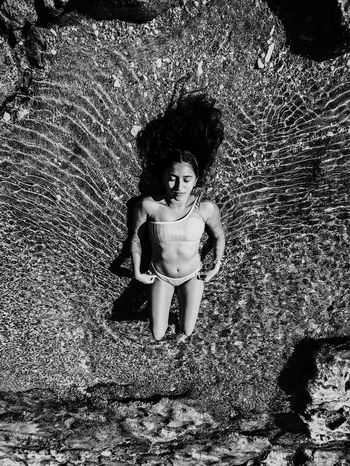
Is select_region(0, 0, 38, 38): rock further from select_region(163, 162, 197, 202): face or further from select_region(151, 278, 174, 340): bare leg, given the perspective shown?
select_region(151, 278, 174, 340): bare leg

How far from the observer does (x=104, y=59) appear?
12.5 ft

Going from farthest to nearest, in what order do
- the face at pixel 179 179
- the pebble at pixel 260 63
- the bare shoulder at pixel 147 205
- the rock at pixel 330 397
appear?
the rock at pixel 330 397
the pebble at pixel 260 63
the bare shoulder at pixel 147 205
the face at pixel 179 179

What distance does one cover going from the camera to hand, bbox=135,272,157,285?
3859 millimetres

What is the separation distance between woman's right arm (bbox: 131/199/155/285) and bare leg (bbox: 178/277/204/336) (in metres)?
0.26

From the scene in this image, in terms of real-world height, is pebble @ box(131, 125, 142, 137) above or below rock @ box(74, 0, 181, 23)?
below

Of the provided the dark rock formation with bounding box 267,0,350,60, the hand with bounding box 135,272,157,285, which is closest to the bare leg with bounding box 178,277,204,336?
the hand with bounding box 135,272,157,285

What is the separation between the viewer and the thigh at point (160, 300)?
12.9 ft

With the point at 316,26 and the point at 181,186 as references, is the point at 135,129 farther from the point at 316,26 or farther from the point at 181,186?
the point at 316,26

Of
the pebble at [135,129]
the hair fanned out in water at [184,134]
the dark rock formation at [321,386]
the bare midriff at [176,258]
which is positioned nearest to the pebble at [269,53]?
the hair fanned out in water at [184,134]

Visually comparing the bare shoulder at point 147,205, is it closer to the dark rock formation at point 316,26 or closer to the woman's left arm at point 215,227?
the woman's left arm at point 215,227

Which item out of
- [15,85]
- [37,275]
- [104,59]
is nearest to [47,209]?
[37,275]

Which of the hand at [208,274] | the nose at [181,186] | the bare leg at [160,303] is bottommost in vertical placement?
the bare leg at [160,303]

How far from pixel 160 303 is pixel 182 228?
643mm

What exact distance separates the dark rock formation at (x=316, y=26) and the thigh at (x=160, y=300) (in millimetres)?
1946
